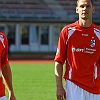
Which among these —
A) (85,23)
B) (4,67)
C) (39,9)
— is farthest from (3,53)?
(39,9)

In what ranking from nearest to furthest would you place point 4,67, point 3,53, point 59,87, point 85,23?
point 59,87, point 85,23, point 3,53, point 4,67

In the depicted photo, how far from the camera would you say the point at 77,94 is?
4.84 meters

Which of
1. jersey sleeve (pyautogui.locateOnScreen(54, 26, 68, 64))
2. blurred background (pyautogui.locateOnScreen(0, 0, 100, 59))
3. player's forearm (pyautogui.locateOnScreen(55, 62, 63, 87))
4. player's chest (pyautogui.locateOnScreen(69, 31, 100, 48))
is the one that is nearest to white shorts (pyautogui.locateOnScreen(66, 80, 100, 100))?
player's forearm (pyautogui.locateOnScreen(55, 62, 63, 87))

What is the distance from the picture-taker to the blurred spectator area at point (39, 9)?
139 ft

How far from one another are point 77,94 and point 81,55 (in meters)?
0.47

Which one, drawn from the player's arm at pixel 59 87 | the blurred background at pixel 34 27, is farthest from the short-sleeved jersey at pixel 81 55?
the blurred background at pixel 34 27

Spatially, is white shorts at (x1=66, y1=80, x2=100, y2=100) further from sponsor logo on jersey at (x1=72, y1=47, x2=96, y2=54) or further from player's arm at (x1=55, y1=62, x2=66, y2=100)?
sponsor logo on jersey at (x1=72, y1=47, x2=96, y2=54)

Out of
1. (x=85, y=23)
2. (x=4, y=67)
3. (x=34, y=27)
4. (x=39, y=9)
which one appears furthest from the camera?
(x=39, y=9)

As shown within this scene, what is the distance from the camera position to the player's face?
15.9ft

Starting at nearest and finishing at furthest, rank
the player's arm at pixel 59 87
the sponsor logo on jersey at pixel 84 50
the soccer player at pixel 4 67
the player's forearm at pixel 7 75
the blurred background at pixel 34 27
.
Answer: the player's arm at pixel 59 87 → the sponsor logo on jersey at pixel 84 50 → the soccer player at pixel 4 67 → the player's forearm at pixel 7 75 → the blurred background at pixel 34 27

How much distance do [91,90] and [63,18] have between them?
3705 centimetres

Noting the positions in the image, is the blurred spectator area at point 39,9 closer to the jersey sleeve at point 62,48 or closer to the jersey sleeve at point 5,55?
the jersey sleeve at point 5,55

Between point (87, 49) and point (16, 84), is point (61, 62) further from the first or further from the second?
point (16, 84)

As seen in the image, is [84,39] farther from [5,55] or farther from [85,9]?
[5,55]
